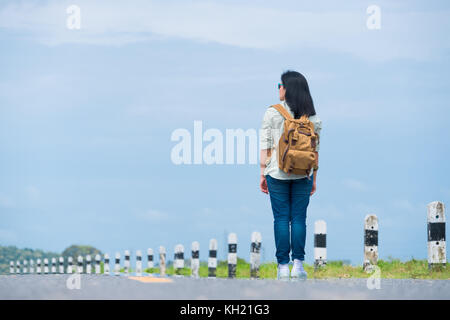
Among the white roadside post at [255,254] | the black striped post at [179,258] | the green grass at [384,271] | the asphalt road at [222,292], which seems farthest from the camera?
the black striped post at [179,258]

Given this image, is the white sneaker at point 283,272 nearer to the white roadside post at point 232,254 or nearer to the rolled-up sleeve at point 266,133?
the rolled-up sleeve at point 266,133

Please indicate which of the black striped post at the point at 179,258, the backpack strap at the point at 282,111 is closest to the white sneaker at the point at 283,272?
the backpack strap at the point at 282,111

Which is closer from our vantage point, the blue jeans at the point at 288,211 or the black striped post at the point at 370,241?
the blue jeans at the point at 288,211

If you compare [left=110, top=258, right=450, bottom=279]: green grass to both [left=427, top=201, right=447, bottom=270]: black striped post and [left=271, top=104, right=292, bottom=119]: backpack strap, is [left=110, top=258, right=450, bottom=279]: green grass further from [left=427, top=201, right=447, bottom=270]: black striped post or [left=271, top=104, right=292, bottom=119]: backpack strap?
[left=271, top=104, right=292, bottom=119]: backpack strap

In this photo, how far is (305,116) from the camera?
7516 mm

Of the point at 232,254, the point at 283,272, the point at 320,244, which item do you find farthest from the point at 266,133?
the point at 232,254

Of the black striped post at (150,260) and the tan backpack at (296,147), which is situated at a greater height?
the tan backpack at (296,147)

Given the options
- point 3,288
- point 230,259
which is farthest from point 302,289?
point 230,259

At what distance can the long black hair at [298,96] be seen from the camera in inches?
296

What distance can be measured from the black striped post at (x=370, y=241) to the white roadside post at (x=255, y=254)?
2363 mm

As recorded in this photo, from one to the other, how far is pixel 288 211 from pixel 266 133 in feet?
3.04

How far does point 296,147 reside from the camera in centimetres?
728

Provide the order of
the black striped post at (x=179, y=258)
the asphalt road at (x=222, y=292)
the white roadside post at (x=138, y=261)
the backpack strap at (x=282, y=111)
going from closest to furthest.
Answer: the asphalt road at (x=222, y=292) → the backpack strap at (x=282, y=111) → the black striped post at (x=179, y=258) → the white roadside post at (x=138, y=261)
